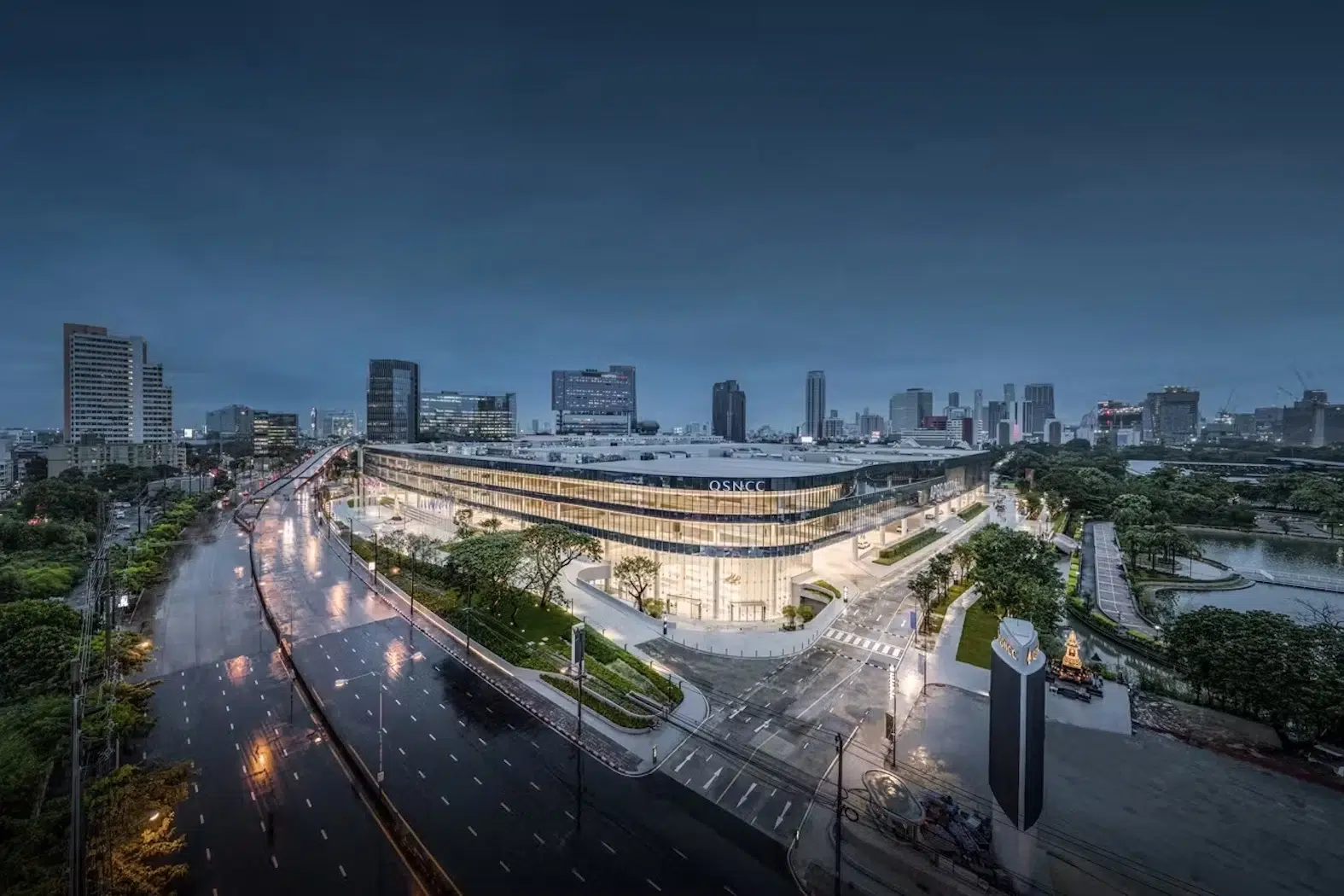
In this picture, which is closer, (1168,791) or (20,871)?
(20,871)

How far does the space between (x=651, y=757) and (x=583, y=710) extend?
742 cm

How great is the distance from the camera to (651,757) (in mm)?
36219

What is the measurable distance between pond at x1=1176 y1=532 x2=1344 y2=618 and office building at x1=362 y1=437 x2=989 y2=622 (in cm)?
3663

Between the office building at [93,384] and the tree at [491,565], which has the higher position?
the office building at [93,384]

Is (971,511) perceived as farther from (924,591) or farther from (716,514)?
(716,514)

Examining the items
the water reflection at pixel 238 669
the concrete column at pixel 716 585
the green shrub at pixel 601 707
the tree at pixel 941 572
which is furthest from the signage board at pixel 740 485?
the water reflection at pixel 238 669

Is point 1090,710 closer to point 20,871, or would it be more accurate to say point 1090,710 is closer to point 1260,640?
point 1260,640

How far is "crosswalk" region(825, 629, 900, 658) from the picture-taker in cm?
5247

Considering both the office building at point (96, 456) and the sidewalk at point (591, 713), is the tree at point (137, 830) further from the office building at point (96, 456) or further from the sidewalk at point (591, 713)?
the office building at point (96, 456)

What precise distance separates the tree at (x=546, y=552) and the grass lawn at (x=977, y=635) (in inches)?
1614

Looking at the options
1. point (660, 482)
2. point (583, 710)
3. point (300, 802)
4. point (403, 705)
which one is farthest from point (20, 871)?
point (660, 482)

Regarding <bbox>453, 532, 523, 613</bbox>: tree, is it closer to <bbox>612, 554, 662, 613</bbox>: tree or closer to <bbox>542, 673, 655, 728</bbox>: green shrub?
<bbox>612, 554, 662, 613</bbox>: tree

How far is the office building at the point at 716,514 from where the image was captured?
6372 cm

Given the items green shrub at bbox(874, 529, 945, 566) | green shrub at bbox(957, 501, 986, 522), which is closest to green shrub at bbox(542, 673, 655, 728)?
green shrub at bbox(874, 529, 945, 566)
